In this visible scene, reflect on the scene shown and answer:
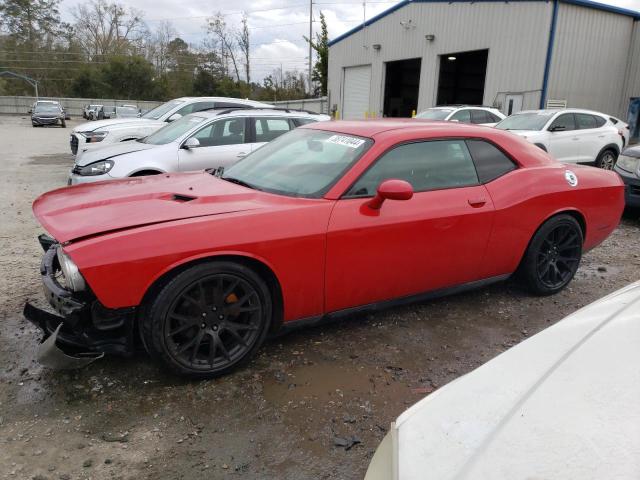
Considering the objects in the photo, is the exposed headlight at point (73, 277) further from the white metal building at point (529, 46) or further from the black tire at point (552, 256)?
the white metal building at point (529, 46)

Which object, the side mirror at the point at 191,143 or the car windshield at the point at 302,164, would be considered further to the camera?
the side mirror at the point at 191,143

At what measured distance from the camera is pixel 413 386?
118 inches

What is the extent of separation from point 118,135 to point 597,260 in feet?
29.3

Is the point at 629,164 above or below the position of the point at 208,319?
above

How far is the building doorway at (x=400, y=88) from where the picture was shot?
81.6 feet

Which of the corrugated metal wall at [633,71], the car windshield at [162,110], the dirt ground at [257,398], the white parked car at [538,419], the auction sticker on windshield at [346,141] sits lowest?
the dirt ground at [257,398]

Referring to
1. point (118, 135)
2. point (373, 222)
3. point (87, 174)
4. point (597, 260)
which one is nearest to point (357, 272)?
point (373, 222)

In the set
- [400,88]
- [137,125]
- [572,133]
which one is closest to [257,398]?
[137,125]

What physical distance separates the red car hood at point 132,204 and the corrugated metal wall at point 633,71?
789 inches

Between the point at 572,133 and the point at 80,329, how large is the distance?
11.1 m

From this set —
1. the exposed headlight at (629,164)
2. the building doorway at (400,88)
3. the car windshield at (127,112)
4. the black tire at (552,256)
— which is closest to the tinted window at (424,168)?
the black tire at (552,256)

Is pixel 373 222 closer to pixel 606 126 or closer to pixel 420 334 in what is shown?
pixel 420 334

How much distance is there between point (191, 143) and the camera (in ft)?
23.0

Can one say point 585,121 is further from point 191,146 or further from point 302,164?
point 302,164
